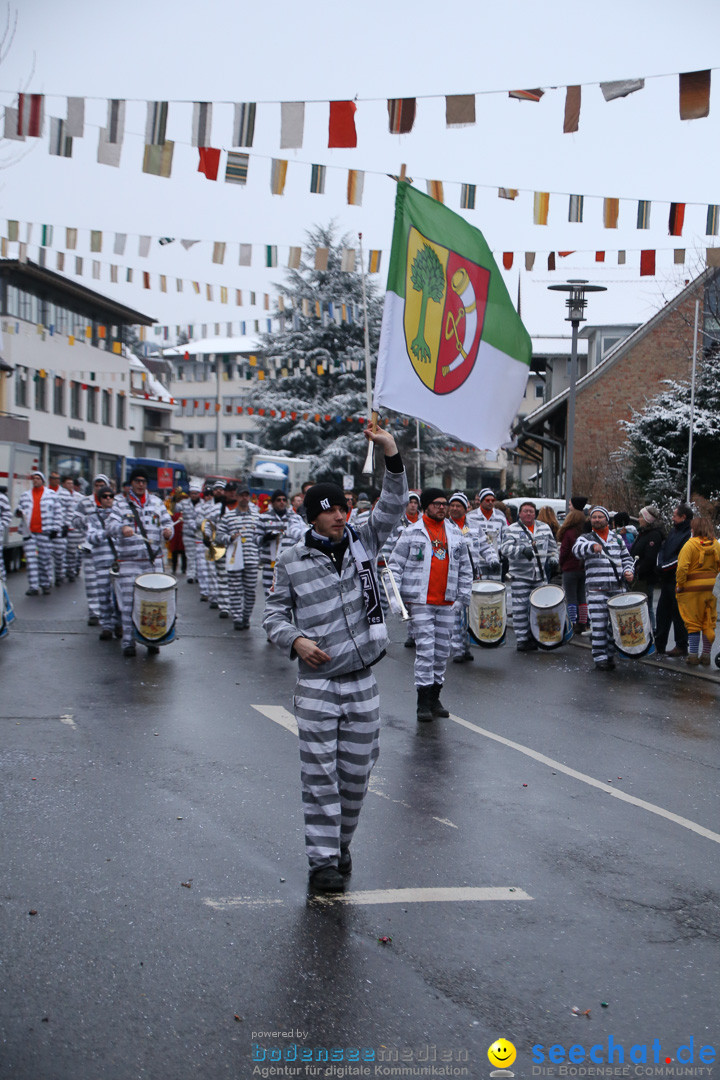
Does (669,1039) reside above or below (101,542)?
below

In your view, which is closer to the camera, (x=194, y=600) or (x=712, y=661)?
(x=712, y=661)

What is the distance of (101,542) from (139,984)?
32.2ft

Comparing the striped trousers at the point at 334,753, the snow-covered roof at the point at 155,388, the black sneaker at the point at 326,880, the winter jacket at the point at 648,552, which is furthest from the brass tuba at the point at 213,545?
the snow-covered roof at the point at 155,388

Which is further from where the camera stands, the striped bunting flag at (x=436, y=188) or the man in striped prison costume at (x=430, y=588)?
the striped bunting flag at (x=436, y=188)

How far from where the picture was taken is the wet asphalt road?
148 inches

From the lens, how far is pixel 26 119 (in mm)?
11969

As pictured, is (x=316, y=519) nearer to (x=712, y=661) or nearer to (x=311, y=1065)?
(x=311, y=1065)

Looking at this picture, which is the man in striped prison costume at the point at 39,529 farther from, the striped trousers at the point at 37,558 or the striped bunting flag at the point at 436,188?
the striped bunting flag at the point at 436,188

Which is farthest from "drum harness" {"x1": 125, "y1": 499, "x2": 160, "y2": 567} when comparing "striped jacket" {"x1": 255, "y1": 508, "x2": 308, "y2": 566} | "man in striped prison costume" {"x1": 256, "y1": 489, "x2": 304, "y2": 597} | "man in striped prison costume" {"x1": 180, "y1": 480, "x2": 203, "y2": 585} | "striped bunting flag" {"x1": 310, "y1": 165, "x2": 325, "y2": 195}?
"man in striped prison costume" {"x1": 180, "y1": 480, "x2": 203, "y2": 585}

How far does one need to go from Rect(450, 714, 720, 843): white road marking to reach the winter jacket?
19.6 ft

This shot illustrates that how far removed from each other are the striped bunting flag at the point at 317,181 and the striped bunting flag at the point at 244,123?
2.43 meters

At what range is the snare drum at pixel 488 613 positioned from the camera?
13727 mm

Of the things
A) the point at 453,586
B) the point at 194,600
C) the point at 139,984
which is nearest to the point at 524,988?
the point at 139,984

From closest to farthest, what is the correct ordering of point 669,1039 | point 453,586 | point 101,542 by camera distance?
point 669,1039 < point 453,586 < point 101,542
